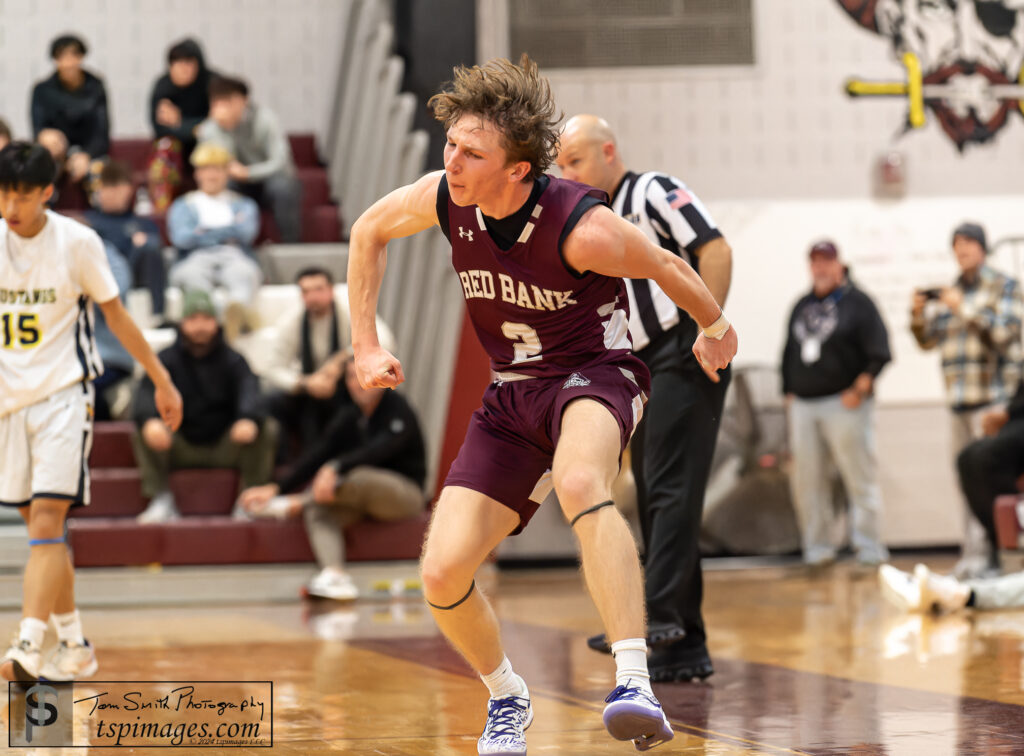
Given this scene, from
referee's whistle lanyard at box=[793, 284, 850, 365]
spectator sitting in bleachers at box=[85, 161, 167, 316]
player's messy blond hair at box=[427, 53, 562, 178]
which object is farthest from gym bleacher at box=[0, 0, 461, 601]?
player's messy blond hair at box=[427, 53, 562, 178]

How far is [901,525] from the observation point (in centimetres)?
1122

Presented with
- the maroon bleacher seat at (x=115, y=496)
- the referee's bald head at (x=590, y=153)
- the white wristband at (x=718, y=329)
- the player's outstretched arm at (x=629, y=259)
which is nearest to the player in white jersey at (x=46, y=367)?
the referee's bald head at (x=590, y=153)

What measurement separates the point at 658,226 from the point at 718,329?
1490 mm

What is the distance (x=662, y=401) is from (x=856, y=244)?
6.88 m

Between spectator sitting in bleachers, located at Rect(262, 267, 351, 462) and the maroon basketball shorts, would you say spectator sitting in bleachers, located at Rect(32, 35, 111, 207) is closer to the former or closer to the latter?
spectator sitting in bleachers, located at Rect(262, 267, 351, 462)

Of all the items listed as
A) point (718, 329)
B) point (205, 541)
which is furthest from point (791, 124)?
point (718, 329)

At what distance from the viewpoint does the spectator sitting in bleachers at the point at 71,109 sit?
10586mm

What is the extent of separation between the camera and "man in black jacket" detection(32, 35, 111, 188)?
419 inches

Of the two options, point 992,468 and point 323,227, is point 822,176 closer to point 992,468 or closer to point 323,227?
point 323,227

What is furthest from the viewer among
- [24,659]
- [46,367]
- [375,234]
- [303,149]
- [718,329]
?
[303,149]

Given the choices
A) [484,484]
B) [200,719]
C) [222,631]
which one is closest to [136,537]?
[222,631]

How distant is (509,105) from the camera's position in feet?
11.1

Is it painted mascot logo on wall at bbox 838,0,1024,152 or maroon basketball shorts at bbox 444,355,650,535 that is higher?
painted mascot logo on wall at bbox 838,0,1024,152

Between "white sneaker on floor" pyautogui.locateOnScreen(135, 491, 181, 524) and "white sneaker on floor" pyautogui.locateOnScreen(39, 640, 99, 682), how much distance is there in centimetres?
349
